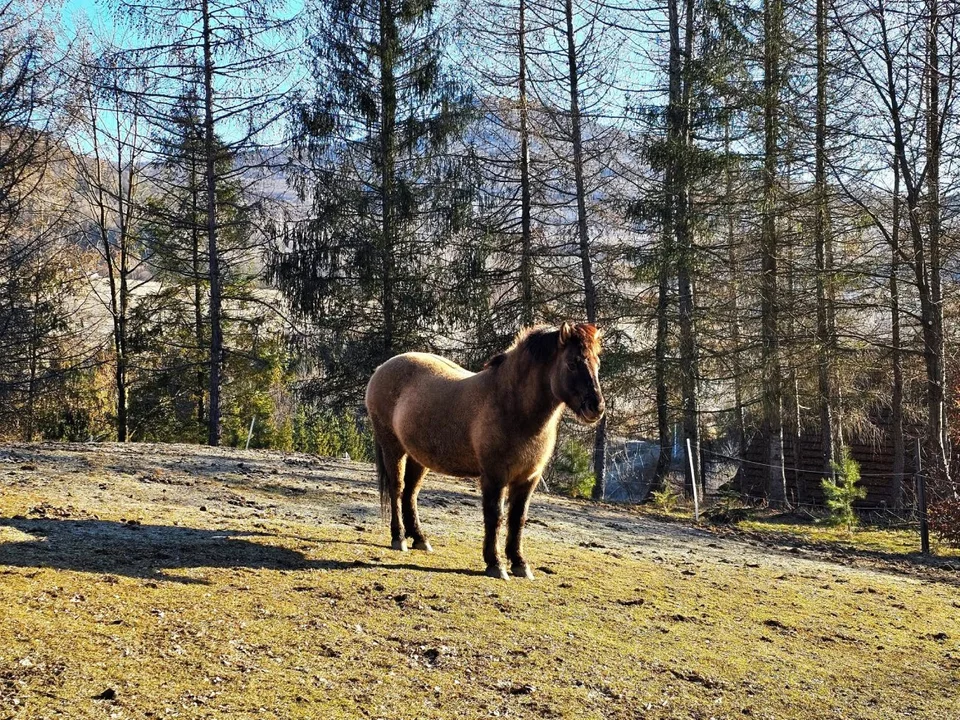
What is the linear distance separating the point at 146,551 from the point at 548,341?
3.49m

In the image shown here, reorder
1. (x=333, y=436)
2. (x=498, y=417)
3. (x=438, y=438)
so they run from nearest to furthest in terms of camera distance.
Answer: (x=498, y=417) < (x=438, y=438) < (x=333, y=436)

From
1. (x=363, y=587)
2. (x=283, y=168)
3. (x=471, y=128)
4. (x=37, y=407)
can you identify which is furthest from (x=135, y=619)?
(x=37, y=407)

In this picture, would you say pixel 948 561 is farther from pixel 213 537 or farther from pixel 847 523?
pixel 213 537

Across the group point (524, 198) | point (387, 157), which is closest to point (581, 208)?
point (524, 198)

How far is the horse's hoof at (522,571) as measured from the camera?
678cm

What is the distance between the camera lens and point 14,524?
6.57 meters

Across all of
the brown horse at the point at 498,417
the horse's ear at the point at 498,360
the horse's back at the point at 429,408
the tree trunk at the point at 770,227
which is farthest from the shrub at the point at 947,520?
the horse's ear at the point at 498,360

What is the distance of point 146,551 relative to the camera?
6.13 m

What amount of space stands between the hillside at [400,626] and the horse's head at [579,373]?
1.49 meters

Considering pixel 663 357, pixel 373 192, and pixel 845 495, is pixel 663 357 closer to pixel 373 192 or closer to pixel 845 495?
pixel 845 495

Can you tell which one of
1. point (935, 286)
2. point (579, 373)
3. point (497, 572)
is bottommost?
point (497, 572)

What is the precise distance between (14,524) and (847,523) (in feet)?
45.3

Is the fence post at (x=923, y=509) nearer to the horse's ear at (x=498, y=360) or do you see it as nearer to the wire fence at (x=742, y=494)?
the wire fence at (x=742, y=494)

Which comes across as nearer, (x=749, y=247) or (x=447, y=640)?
(x=447, y=640)
